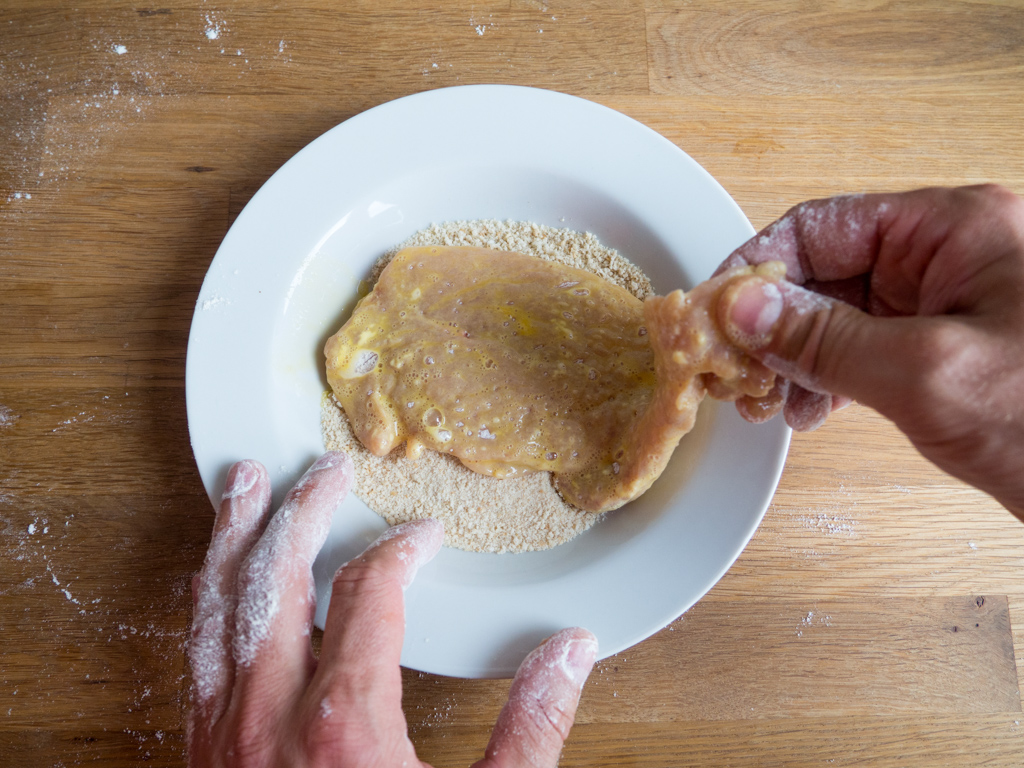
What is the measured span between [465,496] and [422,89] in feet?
2.22

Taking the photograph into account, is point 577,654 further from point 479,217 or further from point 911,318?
point 479,217

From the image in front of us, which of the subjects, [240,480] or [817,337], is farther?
[240,480]

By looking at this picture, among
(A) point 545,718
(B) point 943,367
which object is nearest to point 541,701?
(A) point 545,718

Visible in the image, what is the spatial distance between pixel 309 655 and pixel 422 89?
878 mm

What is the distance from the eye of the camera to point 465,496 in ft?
2.92

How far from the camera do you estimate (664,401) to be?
74 centimetres

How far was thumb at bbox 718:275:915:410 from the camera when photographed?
528 mm

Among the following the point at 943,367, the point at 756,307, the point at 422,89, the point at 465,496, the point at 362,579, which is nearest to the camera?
the point at 943,367

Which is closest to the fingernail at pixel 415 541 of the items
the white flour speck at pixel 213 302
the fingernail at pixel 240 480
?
the fingernail at pixel 240 480

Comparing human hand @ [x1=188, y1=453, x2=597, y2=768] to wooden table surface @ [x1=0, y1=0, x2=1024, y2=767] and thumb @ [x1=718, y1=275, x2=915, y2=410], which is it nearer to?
wooden table surface @ [x1=0, y1=0, x2=1024, y2=767]

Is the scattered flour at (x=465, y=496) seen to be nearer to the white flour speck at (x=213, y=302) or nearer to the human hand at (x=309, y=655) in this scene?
the human hand at (x=309, y=655)

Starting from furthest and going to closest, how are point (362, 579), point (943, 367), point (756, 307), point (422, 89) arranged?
point (422, 89) < point (362, 579) < point (756, 307) < point (943, 367)

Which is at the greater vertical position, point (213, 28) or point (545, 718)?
point (213, 28)

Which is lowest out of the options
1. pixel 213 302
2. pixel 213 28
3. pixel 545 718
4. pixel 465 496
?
pixel 545 718
